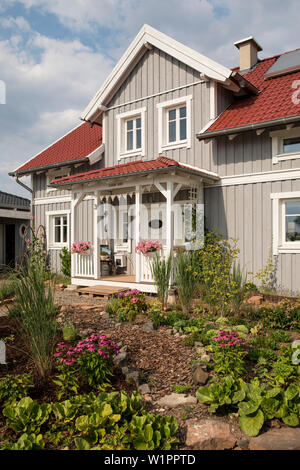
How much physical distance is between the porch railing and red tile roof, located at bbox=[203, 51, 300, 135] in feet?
14.9

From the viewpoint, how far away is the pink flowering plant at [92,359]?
9.96ft

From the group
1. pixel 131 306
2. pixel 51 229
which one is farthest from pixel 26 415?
pixel 51 229

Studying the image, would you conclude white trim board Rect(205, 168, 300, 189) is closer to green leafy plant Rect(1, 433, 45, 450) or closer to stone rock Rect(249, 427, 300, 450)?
stone rock Rect(249, 427, 300, 450)

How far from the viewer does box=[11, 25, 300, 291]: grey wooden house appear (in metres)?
7.58

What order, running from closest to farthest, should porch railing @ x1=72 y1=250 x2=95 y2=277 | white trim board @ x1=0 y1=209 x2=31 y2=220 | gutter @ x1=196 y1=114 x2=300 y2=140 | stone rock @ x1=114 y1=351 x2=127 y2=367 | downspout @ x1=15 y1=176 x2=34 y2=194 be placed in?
1. stone rock @ x1=114 y1=351 x2=127 y2=367
2. gutter @ x1=196 y1=114 x2=300 y2=140
3. porch railing @ x1=72 y1=250 x2=95 y2=277
4. downspout @ x1=15 y1=176 x2=34 y2=194
5. white trim board @ x1=0 y1=209 x2=31 y2=220

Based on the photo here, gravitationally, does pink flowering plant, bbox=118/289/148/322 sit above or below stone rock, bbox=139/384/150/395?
above

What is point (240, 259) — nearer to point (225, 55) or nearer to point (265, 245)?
point (265, 245)

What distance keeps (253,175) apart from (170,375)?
5.84 m

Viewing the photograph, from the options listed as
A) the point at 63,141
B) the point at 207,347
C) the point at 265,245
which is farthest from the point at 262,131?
the point at 63,141

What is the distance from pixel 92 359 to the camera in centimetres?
311

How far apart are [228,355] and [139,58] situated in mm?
9417

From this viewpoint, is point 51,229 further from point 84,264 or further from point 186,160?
point 186,160

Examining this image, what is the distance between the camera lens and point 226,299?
227 inches

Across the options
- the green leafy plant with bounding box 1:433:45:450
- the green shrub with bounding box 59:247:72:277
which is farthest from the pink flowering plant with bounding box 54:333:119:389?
the green shrub with bounding box 59:247:72:277
